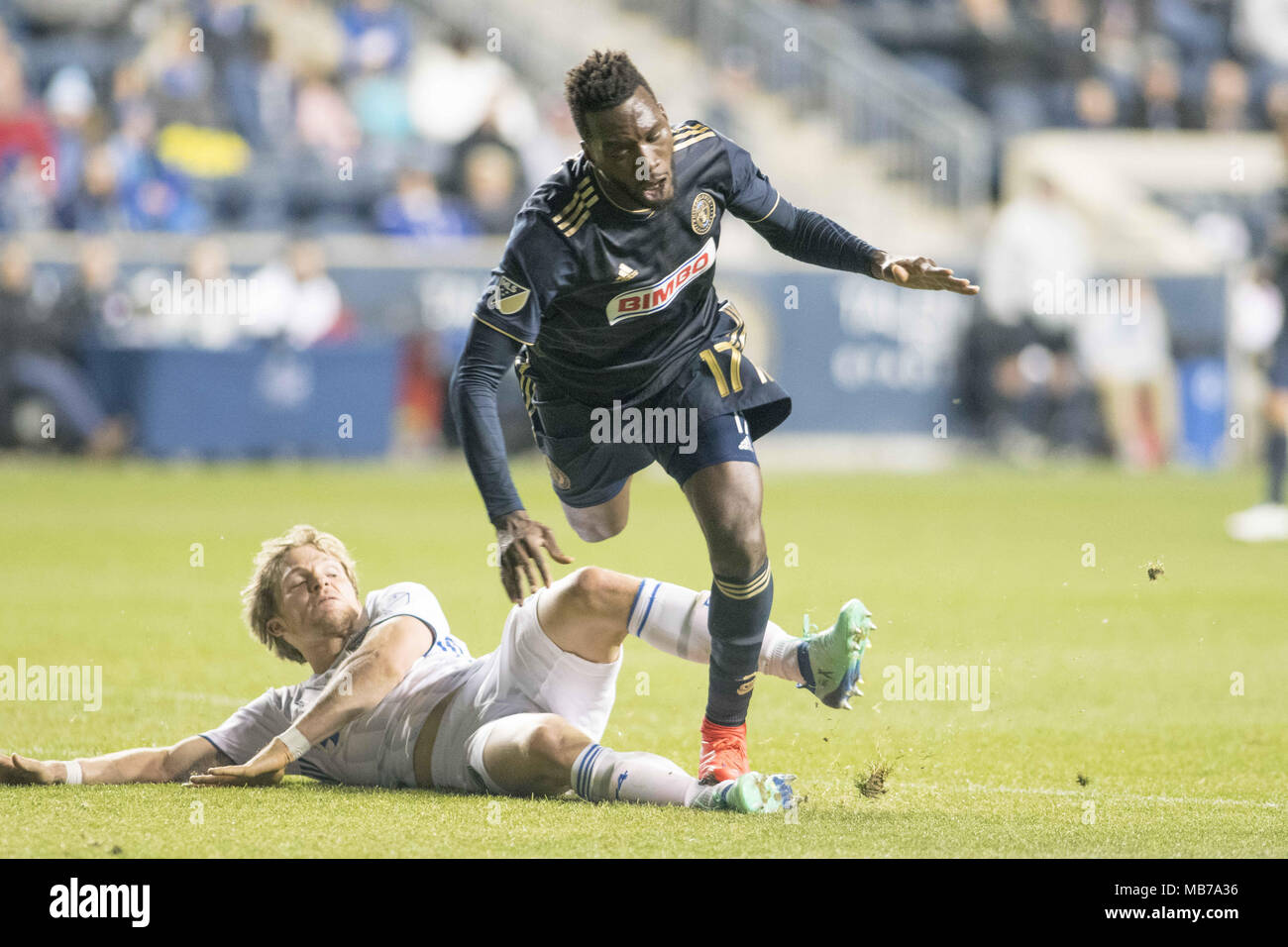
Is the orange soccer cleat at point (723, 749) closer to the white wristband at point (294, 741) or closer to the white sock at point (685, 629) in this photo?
the white sock at point (685, 629)

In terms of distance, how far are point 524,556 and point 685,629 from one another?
3.28ft

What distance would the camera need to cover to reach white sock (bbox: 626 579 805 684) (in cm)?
559

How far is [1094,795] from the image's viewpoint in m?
5.49

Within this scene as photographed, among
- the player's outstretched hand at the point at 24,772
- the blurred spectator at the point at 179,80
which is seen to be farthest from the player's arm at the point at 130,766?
the blurred spectator at the point at 179,80

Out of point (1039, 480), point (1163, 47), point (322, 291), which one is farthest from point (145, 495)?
point (1163, 47)

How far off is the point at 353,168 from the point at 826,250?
Answer: 15123mm

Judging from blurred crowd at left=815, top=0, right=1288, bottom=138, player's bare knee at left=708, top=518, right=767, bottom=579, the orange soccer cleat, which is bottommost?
the orange soccer cleat

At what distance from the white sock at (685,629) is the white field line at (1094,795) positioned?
52 centimetres

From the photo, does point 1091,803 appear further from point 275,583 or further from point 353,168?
point 353,168

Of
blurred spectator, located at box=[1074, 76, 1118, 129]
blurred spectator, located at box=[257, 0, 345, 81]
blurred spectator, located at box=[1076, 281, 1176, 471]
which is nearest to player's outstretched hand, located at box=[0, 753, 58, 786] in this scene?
blurred spectator, located at box=[1076, 281, 1176, 471]

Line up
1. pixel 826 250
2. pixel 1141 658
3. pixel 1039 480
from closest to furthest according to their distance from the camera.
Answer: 1. pixel 826 250
2. pixel 1141 658
3. pixel 1039 480

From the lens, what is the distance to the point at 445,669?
18.2 feet

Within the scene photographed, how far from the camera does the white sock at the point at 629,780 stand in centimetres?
515

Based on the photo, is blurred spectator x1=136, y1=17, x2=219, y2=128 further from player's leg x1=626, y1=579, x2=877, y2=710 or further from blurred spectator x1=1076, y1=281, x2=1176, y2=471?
player's leg x1=626, y1=579, x2=877, y2=710
